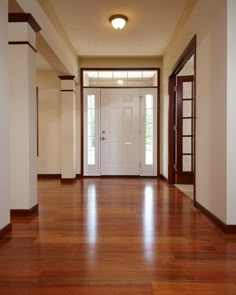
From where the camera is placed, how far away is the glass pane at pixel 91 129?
7199 mm

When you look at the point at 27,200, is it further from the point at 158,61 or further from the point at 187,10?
the point at 158,61

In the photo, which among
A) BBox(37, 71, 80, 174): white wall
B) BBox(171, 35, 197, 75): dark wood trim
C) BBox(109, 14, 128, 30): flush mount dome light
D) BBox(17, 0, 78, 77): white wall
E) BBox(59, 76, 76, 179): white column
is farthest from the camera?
BBox(37, 71, 80, 174): white wall

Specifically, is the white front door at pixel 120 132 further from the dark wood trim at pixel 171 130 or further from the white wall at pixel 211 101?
the white wall at pixel 211 101

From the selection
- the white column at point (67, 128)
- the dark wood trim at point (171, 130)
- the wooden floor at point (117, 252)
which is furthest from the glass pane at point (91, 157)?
the wooden floor at point (117, 252)

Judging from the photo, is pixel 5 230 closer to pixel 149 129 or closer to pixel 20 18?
pixel 20 18

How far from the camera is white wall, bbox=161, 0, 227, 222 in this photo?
Answer: 2879 mm

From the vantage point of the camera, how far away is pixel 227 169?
2762mm

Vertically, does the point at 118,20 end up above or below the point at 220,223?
above

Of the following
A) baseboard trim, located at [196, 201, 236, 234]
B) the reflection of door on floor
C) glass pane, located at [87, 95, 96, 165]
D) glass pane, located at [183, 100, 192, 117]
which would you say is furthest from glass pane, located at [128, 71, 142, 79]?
baseboard trim, located at [196, 201, 236, 234]

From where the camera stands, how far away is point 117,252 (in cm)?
233

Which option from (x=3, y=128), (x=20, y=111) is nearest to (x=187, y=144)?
(x=20, y=111)

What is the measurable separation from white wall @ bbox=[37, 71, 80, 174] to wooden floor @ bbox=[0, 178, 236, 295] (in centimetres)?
324

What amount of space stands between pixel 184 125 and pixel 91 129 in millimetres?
2360

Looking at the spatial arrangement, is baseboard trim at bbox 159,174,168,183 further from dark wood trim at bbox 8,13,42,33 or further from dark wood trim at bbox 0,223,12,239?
dark wood trim at bbox 8,13,42,33
